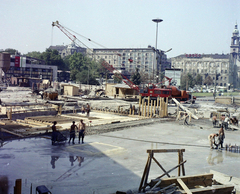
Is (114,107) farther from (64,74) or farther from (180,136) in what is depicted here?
(64,74)

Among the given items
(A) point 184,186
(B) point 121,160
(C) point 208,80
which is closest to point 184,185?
(A) point 184,186

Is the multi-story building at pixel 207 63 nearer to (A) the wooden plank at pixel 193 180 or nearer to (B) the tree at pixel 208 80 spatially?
(B) the tree at pixel 208 80

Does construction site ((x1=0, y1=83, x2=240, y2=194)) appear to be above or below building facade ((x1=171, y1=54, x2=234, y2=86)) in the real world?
below

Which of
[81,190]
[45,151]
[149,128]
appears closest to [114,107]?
[149,128]

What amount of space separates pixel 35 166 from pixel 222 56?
113037mm

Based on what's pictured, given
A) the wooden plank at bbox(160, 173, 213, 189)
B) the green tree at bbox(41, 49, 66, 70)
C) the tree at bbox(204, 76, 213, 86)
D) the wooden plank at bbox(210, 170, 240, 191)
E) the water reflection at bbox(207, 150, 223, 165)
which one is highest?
the green tree at bbox(41, 49, 66, 70)

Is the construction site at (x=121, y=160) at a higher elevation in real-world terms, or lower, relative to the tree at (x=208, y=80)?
lower

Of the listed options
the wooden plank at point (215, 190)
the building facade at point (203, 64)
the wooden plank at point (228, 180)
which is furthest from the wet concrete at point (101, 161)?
the building facade at point (203, 64)

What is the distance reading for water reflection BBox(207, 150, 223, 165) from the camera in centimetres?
1310

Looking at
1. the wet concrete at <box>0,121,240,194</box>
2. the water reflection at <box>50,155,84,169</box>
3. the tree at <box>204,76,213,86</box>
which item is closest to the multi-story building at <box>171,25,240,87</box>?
the tree at <box>204,76,213,86</box>

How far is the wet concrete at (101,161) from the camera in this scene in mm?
9656

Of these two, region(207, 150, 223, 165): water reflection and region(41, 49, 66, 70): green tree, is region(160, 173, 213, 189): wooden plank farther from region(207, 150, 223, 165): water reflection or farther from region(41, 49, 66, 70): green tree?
region(41, 49, 66, 70): green tree

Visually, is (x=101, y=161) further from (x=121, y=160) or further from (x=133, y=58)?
(x=133, y=58)

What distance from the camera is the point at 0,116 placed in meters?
24.8
